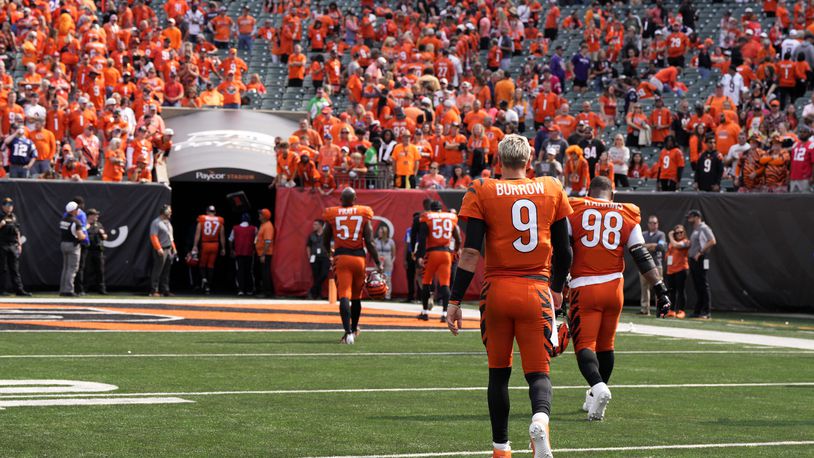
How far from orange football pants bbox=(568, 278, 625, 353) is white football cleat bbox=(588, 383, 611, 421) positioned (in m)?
0.37

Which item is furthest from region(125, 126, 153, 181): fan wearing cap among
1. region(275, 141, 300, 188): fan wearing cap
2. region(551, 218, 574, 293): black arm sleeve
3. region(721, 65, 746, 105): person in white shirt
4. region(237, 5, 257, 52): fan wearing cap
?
region(551, 218, 574, 293): black arm sleeve

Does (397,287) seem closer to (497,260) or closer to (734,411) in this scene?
(734,411)

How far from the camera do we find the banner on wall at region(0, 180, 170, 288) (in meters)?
24.1

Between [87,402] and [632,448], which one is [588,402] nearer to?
[632,448]

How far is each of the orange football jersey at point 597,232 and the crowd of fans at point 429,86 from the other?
516 inches

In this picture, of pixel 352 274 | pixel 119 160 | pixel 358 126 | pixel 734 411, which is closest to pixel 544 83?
pixel 358 126

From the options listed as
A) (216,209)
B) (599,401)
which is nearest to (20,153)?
(216,209)

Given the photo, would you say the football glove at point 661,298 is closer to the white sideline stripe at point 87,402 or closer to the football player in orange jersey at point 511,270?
the football player in orange jersey at point 511,270

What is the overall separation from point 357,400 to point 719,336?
8741mm

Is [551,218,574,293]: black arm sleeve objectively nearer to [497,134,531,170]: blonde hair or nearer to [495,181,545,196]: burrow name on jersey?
[495,181,545,196]: burrow name on jersey

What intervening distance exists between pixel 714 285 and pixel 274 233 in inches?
328

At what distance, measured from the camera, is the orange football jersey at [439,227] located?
61.5ft

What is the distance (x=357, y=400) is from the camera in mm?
10203

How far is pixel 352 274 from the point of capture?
1495cm
